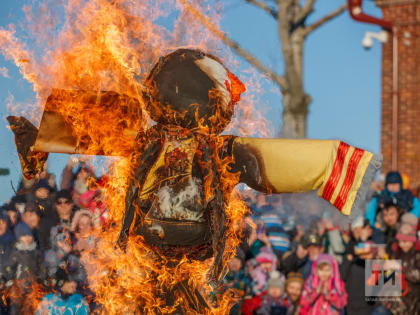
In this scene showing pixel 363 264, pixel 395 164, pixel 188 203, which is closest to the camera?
pixel 188 203

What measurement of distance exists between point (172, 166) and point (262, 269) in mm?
3805

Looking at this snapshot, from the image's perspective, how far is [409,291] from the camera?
725 centimetres

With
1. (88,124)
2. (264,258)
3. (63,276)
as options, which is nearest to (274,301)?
(264,258)

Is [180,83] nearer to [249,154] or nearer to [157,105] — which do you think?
[157,105]

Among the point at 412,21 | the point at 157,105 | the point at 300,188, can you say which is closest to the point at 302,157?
the point at 300,188

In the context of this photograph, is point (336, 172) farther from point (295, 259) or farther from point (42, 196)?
point (295, 259)

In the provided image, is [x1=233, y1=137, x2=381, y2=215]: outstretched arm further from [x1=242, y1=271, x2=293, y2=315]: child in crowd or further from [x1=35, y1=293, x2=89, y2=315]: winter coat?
[x1=242, y1=271, x2=293, y2=315]: child in crowd

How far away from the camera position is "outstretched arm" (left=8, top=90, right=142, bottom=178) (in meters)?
4.53

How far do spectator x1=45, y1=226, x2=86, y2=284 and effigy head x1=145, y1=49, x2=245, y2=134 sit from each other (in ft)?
7.18

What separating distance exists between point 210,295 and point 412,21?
40.7 ft

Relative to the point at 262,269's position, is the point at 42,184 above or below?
above

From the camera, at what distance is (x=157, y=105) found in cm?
431

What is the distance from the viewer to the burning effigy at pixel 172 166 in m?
4.23

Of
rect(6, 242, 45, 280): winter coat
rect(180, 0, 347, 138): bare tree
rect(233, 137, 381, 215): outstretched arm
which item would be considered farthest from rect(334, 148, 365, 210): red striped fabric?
rect(180, 0, 347, 138): bare tree
